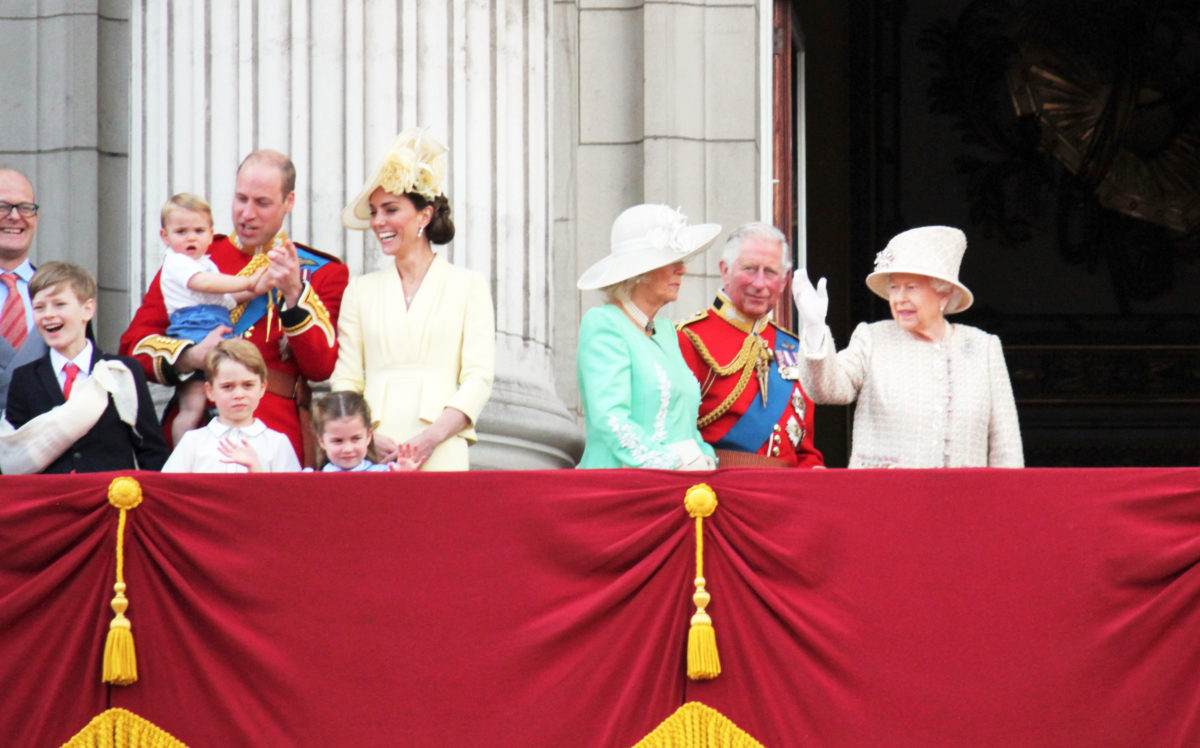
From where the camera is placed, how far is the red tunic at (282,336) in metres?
6.69

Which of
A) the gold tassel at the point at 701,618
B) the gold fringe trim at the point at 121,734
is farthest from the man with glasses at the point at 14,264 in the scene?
the gold tassel at the point at 701,618

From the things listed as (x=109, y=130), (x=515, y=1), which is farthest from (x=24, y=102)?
(x=515, y=1)

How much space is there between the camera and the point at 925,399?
6695 mm

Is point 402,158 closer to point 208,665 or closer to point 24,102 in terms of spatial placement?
point 208,665

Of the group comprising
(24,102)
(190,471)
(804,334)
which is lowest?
(190,471)

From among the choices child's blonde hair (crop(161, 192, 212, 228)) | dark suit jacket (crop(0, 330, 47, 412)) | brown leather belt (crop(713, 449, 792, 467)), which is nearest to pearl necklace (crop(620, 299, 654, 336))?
brown leather belt (crop(713, 449, 792, 467))

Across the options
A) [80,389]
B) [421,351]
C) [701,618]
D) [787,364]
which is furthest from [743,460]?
[80,389]

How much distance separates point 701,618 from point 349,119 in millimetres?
2922

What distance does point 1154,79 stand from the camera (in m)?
13.8

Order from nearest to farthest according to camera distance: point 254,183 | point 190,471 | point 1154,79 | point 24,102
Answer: point 190,471, point 254,183, point 24,102, point 1154,79

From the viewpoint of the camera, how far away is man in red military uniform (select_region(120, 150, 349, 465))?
22.2 ft

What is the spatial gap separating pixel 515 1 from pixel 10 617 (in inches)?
137

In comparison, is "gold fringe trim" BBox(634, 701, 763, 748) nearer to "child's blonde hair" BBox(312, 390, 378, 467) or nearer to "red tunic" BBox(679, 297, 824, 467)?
"child's blonde hair" BBox(312, 390, 378, 467)

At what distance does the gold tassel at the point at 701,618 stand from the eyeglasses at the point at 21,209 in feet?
8.57
